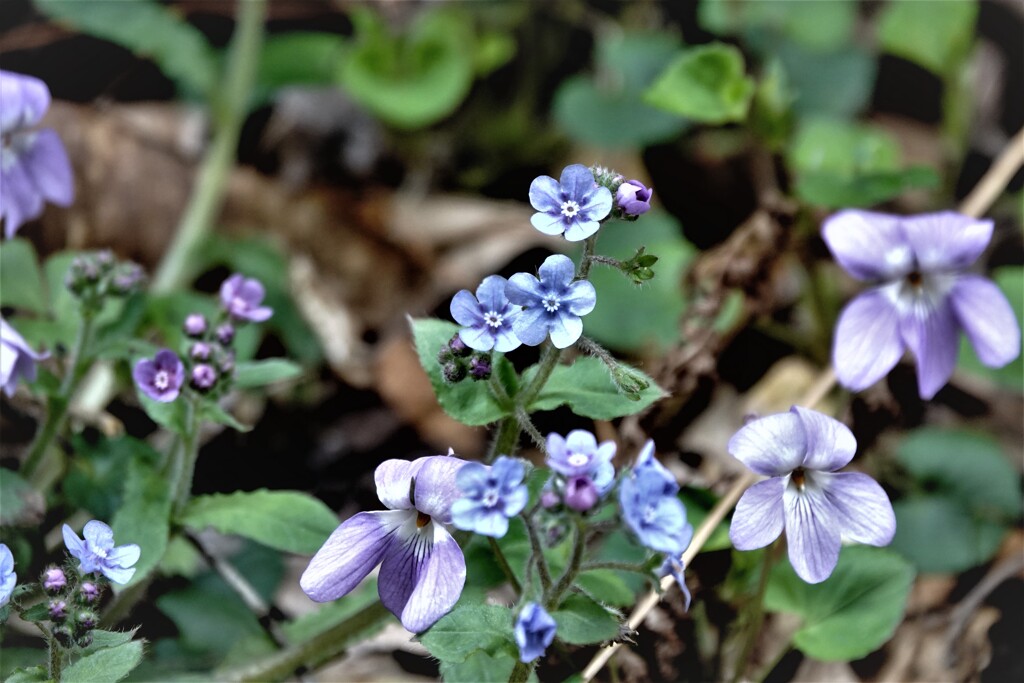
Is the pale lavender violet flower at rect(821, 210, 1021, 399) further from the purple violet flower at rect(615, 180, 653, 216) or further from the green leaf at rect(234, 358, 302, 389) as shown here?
the green leaf at rect(234, 358, 302, 389)

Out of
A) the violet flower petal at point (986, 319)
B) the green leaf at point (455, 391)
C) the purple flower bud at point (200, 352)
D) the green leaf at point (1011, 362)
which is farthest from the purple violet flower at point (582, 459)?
the green leaf at point (1011, 362)

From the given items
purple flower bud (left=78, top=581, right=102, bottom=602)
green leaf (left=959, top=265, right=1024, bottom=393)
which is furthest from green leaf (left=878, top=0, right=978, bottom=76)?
purple flower bud (left=78, top=581, right=102, bottom=602)

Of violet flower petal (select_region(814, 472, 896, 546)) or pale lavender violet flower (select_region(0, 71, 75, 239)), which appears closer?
violet flower petal (select_region(814, 472, 896, 546))

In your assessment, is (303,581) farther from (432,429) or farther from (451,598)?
(432,429)

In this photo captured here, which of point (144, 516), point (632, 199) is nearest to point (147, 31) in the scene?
point (144, 516)

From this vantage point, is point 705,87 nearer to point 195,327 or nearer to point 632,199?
point 632,199

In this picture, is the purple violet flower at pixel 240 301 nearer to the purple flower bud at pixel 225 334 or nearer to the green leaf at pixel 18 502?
the purple flower bud at pixel 225 334
